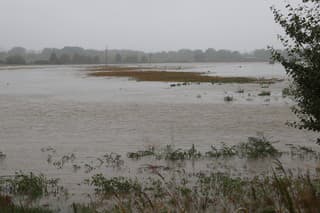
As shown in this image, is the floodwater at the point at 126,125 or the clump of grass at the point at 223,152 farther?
the floodwater at the point at 126,125

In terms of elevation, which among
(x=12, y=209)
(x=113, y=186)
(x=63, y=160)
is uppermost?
(x=12, y=209)

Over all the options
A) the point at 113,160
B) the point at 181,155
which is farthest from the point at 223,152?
the point at 113,160

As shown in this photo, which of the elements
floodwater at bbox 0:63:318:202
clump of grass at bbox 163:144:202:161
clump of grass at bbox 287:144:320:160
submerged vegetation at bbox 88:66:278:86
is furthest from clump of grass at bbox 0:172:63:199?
submerged vegetation at bbox 88:66:278:86

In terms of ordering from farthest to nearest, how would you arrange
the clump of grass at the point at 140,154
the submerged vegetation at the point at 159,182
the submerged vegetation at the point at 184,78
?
the submerged vegetation at the point at 184,78, the clump of grass at the point at 140,154, the submerged vegetation at the point at 159,182

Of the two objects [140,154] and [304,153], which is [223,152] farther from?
[140,154]

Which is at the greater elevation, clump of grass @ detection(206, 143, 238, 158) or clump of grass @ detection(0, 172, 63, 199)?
clump of grass @ detection(206, 143, 238, 158)

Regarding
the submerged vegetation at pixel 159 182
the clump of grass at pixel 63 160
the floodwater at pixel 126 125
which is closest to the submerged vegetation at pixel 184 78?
the floodwater at pixel 126 125

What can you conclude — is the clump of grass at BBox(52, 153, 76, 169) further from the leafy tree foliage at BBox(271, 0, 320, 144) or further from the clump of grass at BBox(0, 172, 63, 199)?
the leafy tree foliage at BBox(271, 0, 320, 144)

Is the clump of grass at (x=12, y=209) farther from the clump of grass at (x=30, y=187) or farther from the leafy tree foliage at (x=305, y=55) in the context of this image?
the leafy tree foliage at (x=305, y=55)

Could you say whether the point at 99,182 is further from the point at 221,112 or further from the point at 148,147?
the point at 221,112

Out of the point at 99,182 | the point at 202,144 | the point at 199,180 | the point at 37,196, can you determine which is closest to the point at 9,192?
the point at 37,196

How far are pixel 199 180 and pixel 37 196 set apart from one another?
168 inches

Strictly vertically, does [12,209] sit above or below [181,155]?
above

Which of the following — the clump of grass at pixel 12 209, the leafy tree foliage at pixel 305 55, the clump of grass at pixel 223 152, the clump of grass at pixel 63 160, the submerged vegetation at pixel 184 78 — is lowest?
the clump of grass at pixel 63 160
